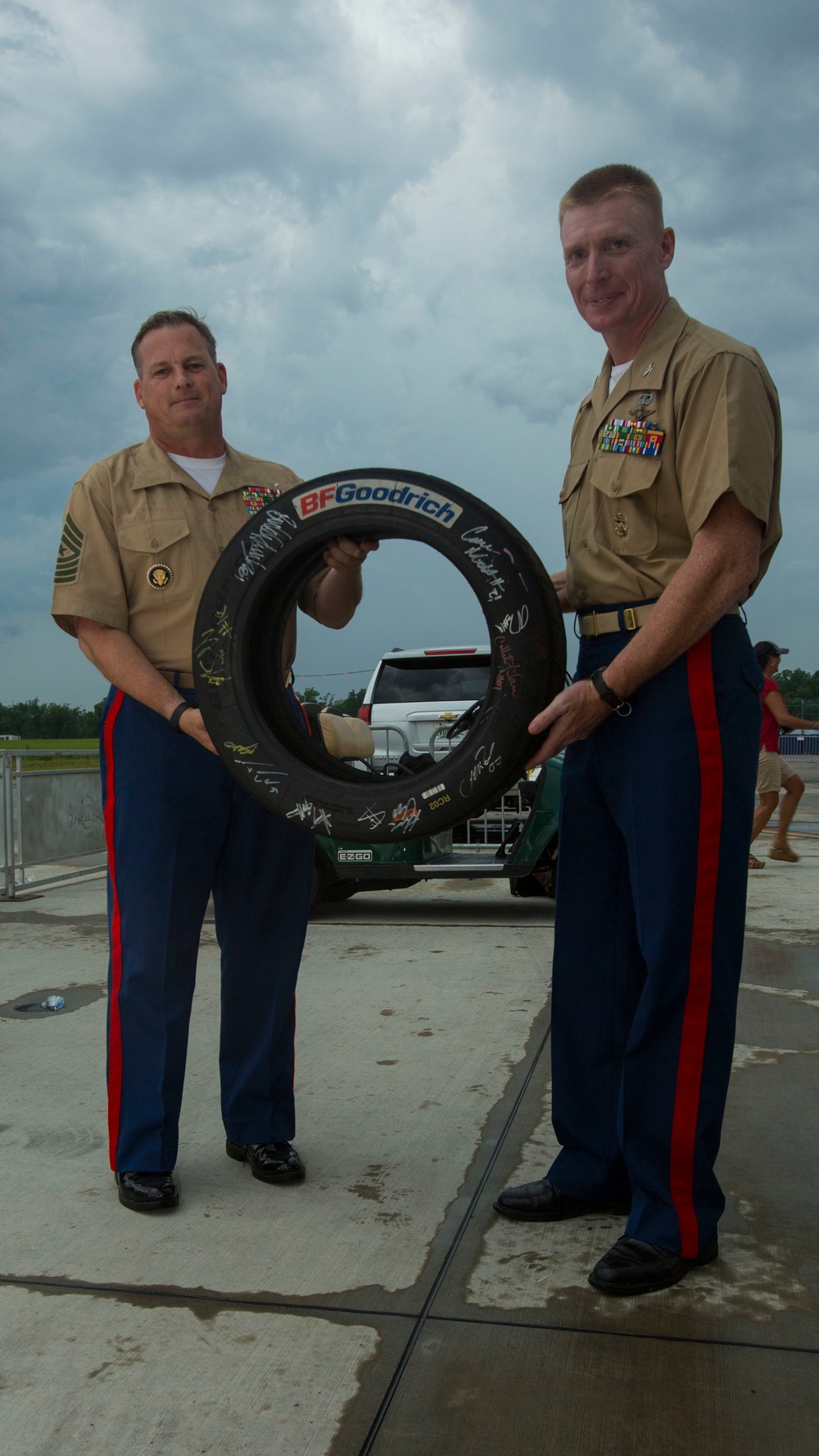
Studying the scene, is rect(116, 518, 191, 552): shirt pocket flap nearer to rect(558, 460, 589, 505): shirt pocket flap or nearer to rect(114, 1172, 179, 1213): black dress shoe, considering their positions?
rect(558, 460, 589, 505): shirt pocket flap

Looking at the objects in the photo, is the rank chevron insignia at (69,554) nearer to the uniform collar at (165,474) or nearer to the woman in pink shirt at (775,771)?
the uniform collar at (165,474)

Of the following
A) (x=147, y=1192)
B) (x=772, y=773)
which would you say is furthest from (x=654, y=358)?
(x=772, y=773)

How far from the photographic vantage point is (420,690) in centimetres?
755

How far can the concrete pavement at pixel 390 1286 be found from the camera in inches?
64.9

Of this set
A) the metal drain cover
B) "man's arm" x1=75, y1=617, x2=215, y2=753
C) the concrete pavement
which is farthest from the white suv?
"man's arm" x1=75, y1=617, x2=215, y2=753

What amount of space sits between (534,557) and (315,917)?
14.3ft

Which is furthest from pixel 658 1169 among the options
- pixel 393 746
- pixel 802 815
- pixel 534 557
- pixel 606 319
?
pixel 802 815

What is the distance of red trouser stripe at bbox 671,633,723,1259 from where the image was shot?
205 cm

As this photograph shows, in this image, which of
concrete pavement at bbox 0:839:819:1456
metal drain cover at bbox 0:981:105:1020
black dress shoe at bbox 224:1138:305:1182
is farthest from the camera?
metal drain cover at bbox 0:981:105:1020

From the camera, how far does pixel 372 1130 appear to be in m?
2.83

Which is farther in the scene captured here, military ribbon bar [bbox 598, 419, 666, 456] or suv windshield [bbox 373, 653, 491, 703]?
suv windshield [bbox 373, 653, 491, 703]

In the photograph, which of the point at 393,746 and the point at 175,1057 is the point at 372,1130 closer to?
the point at 175,1057

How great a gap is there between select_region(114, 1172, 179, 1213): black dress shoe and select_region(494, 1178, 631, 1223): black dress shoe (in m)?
0.70

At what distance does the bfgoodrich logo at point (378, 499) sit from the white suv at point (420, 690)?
192 inches
